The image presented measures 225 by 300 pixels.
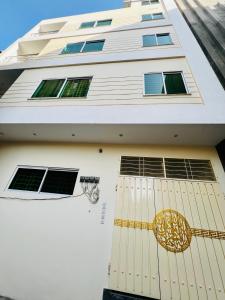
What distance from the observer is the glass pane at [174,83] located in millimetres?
5053

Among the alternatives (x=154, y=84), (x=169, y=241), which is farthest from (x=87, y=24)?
(x=169, y=241)

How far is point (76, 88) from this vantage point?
597 centimetres

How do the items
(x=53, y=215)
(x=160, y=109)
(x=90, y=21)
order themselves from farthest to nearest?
(x=90, y=21) → (x=160, y=109) → (x=53, y=215)

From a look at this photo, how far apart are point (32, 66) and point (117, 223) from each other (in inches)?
279

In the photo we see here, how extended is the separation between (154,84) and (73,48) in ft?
16.4

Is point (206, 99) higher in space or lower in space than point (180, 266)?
higher

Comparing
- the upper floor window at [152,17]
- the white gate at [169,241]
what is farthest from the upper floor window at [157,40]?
the white gate at [169,241]

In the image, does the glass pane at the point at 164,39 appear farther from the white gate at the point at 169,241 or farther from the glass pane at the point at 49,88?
the white gate at the point at 169,241

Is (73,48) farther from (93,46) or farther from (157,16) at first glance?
(157,16)

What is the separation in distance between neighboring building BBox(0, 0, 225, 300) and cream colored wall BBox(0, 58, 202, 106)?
4cm

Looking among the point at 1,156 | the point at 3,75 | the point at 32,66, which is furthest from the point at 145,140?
the point at 3,75

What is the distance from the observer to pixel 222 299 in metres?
2.98

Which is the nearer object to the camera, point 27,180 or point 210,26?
point 27,180

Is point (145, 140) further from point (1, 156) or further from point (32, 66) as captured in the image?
point (32, 66)
